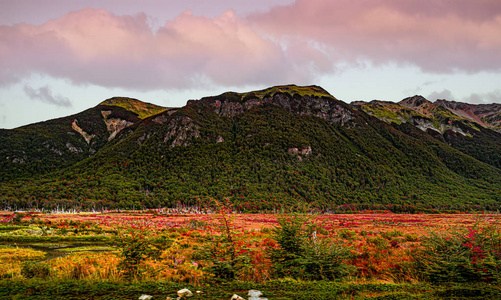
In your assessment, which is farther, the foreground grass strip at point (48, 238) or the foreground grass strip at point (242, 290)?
the foreground grass strip at point (48, 238)

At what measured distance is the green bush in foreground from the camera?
845cm

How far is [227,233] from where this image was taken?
9648mm

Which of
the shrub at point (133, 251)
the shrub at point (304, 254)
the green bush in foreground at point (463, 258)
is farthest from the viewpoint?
the shrub at point (133, 251)

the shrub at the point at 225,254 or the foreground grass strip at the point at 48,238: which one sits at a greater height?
the shrub at the point at 225,254

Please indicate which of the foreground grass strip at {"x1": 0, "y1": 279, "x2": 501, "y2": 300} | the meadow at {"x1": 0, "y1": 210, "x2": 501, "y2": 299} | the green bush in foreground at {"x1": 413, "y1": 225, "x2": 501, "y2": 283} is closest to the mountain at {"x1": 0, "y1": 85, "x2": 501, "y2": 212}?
the green bush in foreground at {"x1": 413, "y1": 225, "x2": 501, "y2": 283}

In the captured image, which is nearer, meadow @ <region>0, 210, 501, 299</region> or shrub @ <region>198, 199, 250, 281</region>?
meadow @ <region>0, 210, 501, 299</region>

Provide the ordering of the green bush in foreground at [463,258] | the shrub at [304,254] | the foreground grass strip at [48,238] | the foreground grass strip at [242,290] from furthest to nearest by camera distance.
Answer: the foreground grass strip at [48,238] → the shrub at [304,254] → the green bush in foreground at [463,258] → the foreground grass strip at [242,290]

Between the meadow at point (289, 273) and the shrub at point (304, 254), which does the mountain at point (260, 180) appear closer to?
the meadow at point (289, 273)

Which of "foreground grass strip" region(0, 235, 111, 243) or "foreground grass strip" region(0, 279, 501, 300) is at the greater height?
"foreground grass strip" region(0, 279, 501, 300)

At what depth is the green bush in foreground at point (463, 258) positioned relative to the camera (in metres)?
8.45

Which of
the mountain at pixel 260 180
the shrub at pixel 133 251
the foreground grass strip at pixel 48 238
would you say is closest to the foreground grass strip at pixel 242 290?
the shrub at pixel 133 251

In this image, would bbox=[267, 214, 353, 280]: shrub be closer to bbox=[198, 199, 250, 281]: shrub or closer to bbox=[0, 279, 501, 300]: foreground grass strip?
bbox=[198, 199, 250, 281]: shrub

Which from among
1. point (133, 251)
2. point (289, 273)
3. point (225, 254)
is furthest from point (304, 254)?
point (133, 251)

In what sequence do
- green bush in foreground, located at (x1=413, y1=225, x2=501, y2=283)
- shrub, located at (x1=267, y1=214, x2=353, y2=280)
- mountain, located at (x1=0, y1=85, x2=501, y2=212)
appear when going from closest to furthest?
green bush in foreground, located at (x1=413, y1=225, x2=501, y2=283) → shrub, located at (x1=267, y1=214, x2=353, y2=280) → mountain, located at (x1=0, y1=85, x2=501, y2=212)
